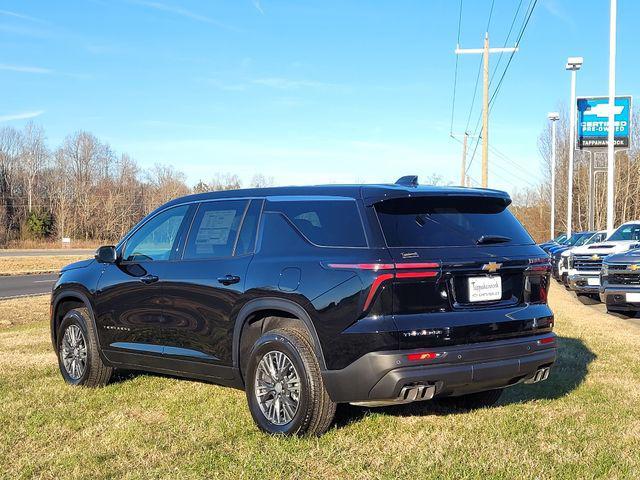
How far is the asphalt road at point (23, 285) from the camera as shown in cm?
2052

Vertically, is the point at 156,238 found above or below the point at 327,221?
below

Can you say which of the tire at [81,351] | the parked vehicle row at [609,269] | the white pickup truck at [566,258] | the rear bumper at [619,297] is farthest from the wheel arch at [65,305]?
the white pickup truck at [566,258]

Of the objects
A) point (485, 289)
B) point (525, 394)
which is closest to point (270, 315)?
point (485, 289)

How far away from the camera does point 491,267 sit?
16.5 feet

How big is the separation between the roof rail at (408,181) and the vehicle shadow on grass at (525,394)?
1.76 meters

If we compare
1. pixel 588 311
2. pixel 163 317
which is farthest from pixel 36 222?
pixel 163 317

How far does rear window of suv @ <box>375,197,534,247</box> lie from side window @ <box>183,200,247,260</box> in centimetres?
140

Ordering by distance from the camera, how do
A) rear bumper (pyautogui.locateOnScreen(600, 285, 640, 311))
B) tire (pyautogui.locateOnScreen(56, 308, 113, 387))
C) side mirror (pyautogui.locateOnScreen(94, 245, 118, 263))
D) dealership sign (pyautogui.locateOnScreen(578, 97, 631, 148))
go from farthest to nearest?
dealership sign (pyautogui.locateOnScreen(578, 97, 631, 148)), rear bumper (pyautogui.locateOnScreen(600, 285, 640, 311)), tire (pyautogui.locateOnScreen(56, 308, 113, 387)), side mirror (pyautogui.locateOnScreen(94, 245, 118, 263))

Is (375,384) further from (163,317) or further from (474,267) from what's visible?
(163,317)

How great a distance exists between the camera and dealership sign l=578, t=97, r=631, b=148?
38.9 meters

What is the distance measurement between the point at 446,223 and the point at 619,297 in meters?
9.52

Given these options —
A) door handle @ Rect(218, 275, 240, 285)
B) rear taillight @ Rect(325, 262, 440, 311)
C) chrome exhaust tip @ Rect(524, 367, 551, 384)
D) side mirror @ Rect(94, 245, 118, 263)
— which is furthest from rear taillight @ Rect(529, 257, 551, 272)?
side mirror @ Rect(94, 245, 118, 263)

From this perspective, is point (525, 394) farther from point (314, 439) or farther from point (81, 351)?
point (81, 351)

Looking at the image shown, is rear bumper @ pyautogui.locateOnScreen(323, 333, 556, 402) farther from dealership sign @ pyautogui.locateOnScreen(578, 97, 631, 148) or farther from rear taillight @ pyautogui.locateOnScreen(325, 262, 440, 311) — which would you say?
dealership sign @ pyautogui.locateOnScreen(578, 97, 631, 148)
